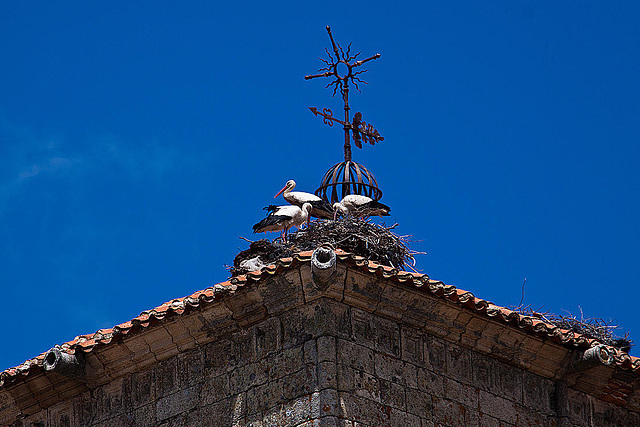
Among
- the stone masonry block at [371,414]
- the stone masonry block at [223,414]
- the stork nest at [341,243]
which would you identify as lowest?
the stone masonry block at [371,414]

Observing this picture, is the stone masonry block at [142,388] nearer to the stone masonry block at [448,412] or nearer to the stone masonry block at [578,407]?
the stone masonry block at [448,412]

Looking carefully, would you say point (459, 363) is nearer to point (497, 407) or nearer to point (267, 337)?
point (497, 407)

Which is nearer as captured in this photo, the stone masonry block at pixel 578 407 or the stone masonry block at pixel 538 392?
the stone masonry block at pixel 538 392

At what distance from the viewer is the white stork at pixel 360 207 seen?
12.9 meters

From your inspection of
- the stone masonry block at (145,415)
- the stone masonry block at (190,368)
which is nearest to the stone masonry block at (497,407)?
the stone masonry block at (190,368)

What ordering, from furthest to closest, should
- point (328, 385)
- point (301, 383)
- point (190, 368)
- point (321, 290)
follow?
point (190, 368), point (321, 290), point (301, 383), point (328, 385)

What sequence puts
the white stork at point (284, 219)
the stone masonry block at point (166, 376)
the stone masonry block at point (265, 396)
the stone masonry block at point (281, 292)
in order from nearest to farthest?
the stone masonry block at point (265, 396) < the stone masonry block at point (281, 292) < the stone masonry block at point (166, 376) < the white stork at point (284, 219)

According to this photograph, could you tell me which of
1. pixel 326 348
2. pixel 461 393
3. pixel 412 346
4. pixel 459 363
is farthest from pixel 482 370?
pixel 326 348

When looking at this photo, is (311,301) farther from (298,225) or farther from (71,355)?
(298,225)

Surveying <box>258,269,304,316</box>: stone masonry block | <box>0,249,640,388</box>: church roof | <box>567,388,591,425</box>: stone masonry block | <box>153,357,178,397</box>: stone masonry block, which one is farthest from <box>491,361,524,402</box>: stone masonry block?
<box>153,357,178,397</box>: stone masonry block

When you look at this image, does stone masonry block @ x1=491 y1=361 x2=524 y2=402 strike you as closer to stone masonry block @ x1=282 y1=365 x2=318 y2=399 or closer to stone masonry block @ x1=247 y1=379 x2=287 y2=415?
stone masonry block @ x1=282 y1=365 x2=318 y2=399

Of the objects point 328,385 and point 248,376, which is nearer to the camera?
point 328,385

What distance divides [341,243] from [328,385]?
2478 millimetres

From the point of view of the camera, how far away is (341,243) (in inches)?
460
